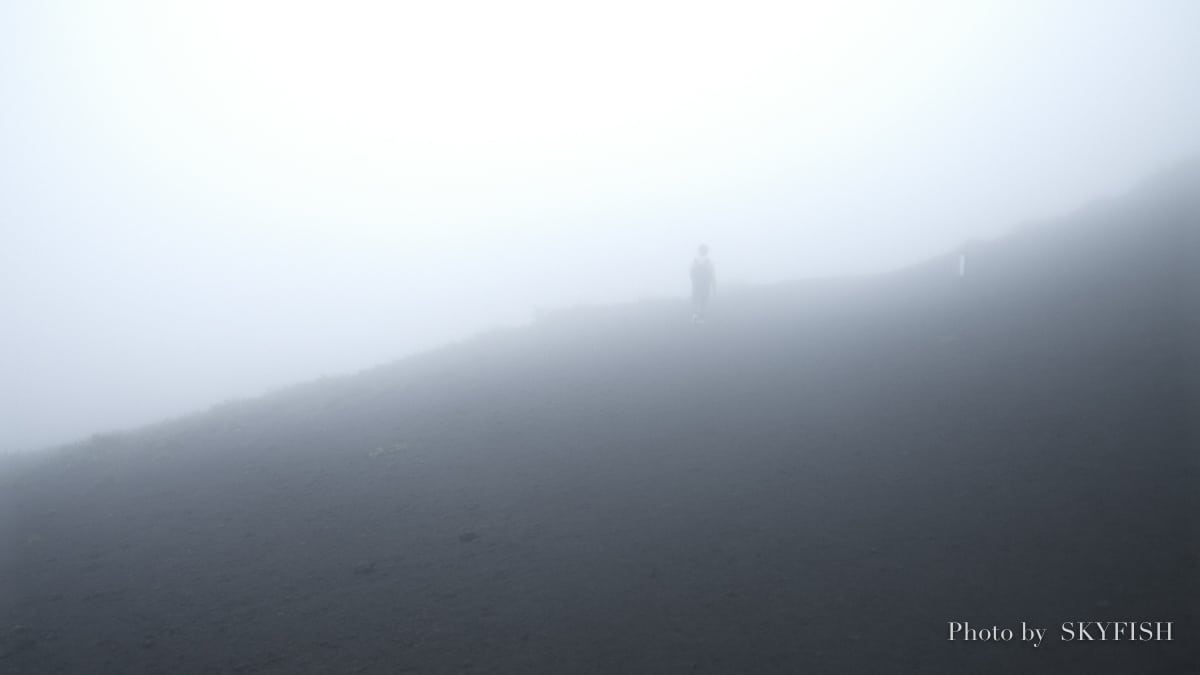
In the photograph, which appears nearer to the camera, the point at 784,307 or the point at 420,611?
the point at 420,611

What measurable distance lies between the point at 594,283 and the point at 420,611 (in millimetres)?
62138

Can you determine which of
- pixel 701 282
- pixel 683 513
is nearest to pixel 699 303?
pixel 701 282

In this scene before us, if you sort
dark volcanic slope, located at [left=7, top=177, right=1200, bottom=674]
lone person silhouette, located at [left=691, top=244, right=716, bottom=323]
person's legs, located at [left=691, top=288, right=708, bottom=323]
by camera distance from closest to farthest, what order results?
dark volcanic slope, located at [left=7, top=177, right=1200, bottom=674]
lone person silhouette, located at [left=691, top=244, right=716, bottom=323]
person's legs, located at [left=691, top=288, right=708, bottom=323]

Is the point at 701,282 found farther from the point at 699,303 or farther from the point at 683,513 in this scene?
the point at 683,513

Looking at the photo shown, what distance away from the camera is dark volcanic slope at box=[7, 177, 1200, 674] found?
28.1 feet

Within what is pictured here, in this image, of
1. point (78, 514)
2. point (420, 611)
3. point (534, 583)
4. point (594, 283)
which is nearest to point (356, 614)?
point (420, 611)

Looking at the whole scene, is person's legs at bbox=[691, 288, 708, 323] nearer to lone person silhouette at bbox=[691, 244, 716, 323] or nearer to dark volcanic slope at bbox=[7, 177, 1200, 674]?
lone person silhouette at bbox=[691, 244, 716, 323]

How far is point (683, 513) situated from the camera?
11.4m

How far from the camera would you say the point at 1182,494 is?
9.48m

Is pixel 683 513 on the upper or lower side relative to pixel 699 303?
lower

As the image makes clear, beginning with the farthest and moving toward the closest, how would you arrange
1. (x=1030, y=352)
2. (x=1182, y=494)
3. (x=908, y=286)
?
(x=908, y=286)
(x=1030, y=352)
(x=1182, y=494)

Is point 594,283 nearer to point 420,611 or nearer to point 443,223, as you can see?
point 420,611

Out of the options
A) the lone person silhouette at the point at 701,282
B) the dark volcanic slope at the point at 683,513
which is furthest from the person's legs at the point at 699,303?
the dark volcanic slope at the point at 683,513

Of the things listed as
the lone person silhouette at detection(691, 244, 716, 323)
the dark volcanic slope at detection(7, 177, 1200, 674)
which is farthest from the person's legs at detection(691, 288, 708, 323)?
the dark volcanic slope at detection(7, 177, 1200, 674)
